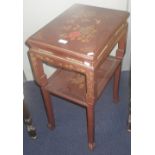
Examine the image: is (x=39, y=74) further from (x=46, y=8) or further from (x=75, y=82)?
(x=46, y=8)

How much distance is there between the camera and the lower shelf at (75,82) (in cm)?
115

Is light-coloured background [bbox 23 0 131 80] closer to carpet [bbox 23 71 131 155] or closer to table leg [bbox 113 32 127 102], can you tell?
table leg [bbox 113 32 127 102]

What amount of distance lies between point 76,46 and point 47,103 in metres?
0.41

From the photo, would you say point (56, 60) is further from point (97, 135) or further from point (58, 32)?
point (97, 135)

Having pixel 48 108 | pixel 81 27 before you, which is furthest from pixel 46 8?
pixel 48 108

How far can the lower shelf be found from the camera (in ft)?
3.79

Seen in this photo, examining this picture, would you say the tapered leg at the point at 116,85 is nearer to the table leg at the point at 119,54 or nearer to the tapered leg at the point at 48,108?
the table leg at the point at 119,54

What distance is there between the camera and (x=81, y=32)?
1061mm

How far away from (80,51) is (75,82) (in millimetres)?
331

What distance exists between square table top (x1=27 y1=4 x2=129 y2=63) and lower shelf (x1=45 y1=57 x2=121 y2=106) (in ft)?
0.59

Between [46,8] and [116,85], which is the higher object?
[46,8]

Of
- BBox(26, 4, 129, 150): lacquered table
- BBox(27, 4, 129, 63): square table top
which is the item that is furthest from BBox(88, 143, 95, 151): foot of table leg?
BBox(27, 4, 129, 63): square table top

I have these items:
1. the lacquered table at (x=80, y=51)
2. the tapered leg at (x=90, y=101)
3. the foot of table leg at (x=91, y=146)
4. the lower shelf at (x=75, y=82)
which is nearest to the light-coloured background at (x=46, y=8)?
the lacquered table at (x=80, y=51)
